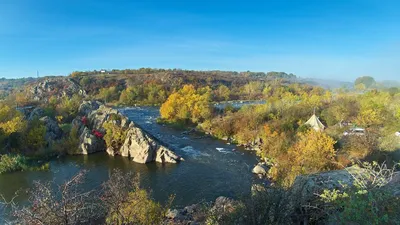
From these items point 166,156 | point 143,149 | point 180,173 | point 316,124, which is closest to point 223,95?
point 316,124

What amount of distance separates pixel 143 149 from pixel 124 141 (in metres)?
4.99

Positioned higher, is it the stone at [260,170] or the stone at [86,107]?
the stone at [86,107]

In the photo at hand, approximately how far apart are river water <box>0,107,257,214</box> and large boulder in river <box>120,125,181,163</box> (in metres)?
1.08

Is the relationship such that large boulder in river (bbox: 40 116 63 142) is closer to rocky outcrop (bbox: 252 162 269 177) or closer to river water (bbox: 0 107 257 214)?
river water (bbox: 0 107 257 214)

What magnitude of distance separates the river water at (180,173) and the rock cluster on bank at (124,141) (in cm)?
119

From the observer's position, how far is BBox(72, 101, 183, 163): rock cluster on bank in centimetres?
3581

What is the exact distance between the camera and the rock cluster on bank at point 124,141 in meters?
35.8

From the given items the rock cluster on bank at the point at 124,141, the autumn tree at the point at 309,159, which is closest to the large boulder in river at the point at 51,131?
the rock cluster on bank at the point at 124,141

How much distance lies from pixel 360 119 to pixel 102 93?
9487 cm

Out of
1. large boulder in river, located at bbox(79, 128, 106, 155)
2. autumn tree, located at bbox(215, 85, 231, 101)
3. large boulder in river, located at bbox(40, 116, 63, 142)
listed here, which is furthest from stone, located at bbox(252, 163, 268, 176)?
autumn tree, located at bbox(215, 85, 231, 101)

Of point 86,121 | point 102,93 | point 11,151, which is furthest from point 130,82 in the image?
point 11,151

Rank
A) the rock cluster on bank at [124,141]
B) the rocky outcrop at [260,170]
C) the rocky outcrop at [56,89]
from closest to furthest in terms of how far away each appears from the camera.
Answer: the rocky outcrop at [260,170] → the rock cluster on bank at [124,141] → the rocky outcrop at [56,89]

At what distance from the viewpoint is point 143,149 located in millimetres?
36125

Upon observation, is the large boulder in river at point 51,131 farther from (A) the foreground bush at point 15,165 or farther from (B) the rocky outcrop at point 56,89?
(B) the rocky outcrop at point 56,89
